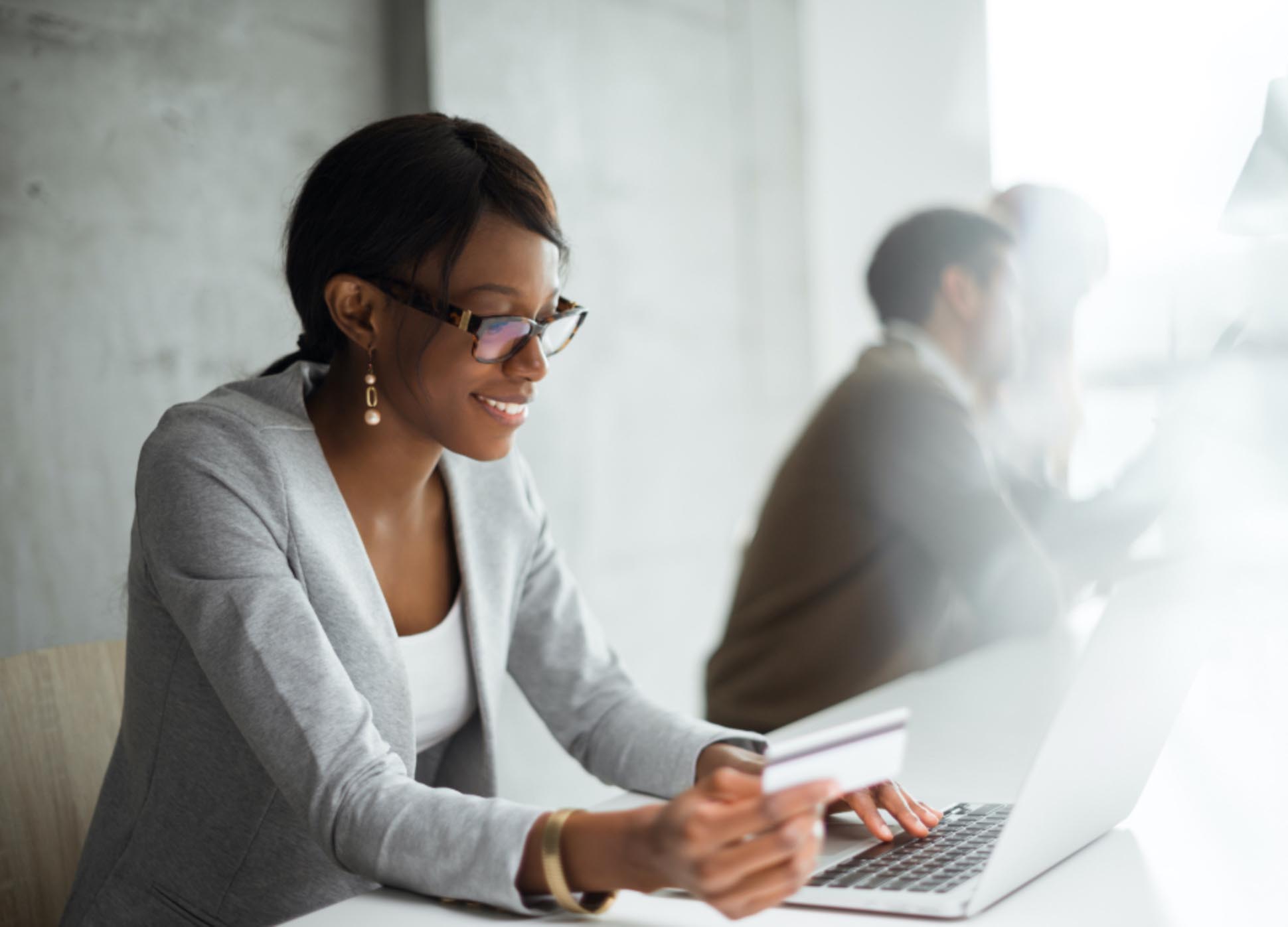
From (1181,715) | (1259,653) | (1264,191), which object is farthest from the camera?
(1259,653)

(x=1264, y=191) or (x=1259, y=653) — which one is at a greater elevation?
(x=1264, y=191)

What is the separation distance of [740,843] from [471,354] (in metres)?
0.65

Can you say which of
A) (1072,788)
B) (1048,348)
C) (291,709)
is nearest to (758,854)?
(1072,788)

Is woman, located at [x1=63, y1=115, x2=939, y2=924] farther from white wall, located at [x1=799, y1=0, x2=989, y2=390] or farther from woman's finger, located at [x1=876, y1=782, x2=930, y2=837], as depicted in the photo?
white wall, located at [x1=799, y1=0, x2=989, y2=390]

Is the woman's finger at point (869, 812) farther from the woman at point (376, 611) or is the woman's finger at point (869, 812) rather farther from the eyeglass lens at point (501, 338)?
the eyeglass lens at point (501, 338)

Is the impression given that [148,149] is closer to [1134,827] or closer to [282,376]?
[282,376]

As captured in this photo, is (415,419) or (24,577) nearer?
(415,419)

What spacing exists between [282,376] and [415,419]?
151mm

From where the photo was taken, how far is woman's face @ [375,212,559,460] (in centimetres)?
116

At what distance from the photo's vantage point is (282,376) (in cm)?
123

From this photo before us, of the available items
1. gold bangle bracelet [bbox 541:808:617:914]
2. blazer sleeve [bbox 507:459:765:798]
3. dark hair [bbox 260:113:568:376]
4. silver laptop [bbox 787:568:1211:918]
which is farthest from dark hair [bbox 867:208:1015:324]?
gold bangle bracelet [bbox 541:808:617:914]

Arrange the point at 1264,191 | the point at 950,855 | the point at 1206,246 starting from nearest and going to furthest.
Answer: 1. the point at 950,855
2. the point at 1264,191
3. the point at 1206,246

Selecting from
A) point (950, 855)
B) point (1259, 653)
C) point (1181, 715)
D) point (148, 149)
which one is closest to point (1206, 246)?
point (1259, 653)

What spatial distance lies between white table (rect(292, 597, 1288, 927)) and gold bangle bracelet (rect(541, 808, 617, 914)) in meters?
0.01
